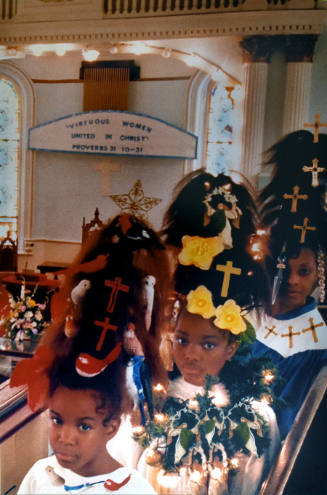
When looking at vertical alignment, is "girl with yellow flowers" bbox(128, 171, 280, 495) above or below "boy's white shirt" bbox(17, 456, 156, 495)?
above

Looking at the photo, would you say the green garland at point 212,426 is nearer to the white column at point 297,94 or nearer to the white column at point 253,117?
the white column at point 253,117

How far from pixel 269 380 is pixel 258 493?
55 centimetres

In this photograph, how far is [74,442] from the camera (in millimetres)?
2264

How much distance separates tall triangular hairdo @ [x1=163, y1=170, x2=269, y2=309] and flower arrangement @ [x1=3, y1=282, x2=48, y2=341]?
2.40 feet

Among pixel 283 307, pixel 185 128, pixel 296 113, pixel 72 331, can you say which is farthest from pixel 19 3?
pixel 283 307

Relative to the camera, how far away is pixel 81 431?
7.38 ft

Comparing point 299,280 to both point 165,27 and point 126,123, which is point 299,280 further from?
point 165,27

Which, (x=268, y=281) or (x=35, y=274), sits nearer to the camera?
(x=268, y=281)

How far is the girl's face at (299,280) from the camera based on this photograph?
2150mm

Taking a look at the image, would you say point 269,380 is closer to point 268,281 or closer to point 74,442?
point 268,281

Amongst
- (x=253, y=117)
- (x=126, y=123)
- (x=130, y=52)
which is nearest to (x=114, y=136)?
(x=126, y=123)

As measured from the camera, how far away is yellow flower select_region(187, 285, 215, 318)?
86.7 inches

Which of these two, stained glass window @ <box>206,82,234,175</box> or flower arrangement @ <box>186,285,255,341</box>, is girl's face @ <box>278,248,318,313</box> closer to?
flower arrangement @ <box>186,285,255,341</box>

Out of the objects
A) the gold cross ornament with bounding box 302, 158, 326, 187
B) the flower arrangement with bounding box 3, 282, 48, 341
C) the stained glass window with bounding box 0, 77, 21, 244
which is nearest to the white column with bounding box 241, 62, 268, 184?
the gold cross ornament with bounding box 302, 158, 326, 187
